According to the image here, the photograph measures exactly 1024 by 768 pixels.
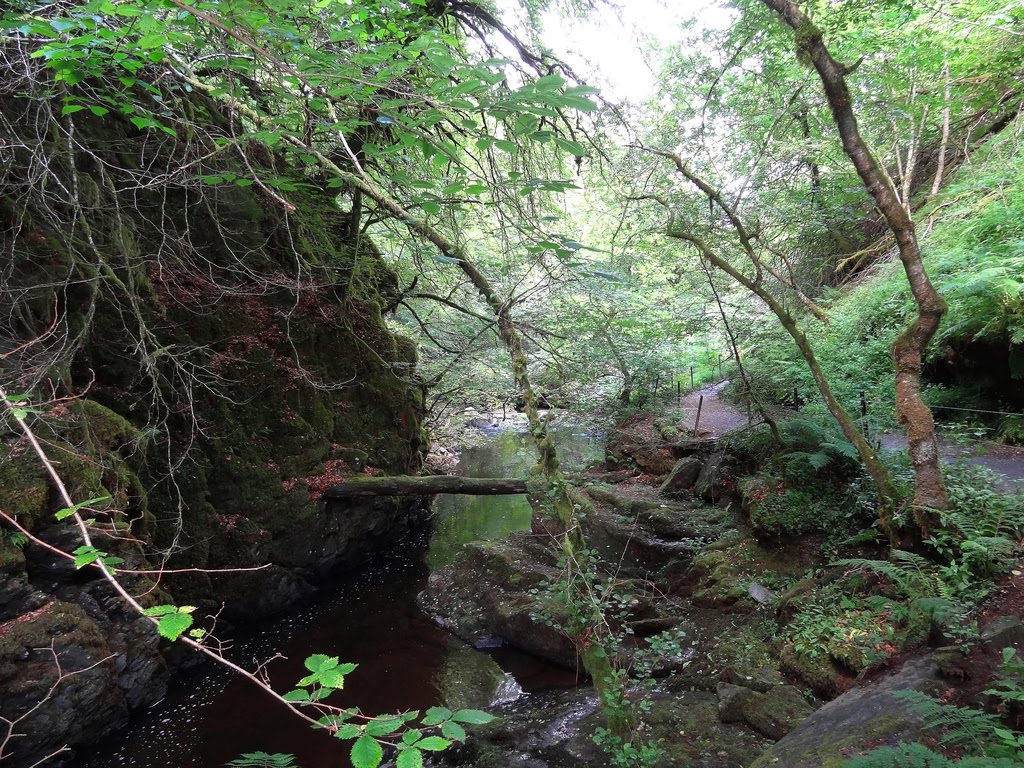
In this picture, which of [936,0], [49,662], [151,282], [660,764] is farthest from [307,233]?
[936,0]

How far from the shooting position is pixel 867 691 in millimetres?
3537

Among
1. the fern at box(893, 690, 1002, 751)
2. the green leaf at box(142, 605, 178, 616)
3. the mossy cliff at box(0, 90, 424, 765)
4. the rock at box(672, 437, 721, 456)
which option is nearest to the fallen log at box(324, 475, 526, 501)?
the mossy cliff at box(0, 90, 424, 765)

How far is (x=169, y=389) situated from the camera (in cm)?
590

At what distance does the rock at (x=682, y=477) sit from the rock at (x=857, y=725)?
4.64 meters

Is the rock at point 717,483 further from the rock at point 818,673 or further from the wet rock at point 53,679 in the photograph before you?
the wet rock at point 53,679

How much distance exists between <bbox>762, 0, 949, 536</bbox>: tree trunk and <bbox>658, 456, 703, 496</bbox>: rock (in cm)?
403

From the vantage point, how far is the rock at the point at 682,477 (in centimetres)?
830

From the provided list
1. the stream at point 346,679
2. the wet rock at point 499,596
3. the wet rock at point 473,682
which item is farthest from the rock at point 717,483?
the wet rock at point 473,682

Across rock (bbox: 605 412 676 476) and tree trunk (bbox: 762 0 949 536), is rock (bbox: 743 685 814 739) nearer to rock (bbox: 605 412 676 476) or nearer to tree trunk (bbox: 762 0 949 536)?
tree trunk (bbox: 762 0 949 536)

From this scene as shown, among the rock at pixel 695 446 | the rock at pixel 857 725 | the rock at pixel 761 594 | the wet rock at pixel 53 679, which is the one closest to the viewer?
the rock at pixel 857 725

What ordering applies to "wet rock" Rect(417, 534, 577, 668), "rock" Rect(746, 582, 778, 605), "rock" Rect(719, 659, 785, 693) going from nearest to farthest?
"rock" Rect(719, 659, 785, 693) → "rock" Rect(746, 582, 778, 605) → "wet rock" Rect(417, 534, 577, 668)

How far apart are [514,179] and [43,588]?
5358 mm

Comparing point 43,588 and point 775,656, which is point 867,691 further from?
point 43,588

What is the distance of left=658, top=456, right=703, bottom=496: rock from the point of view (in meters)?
8.30
